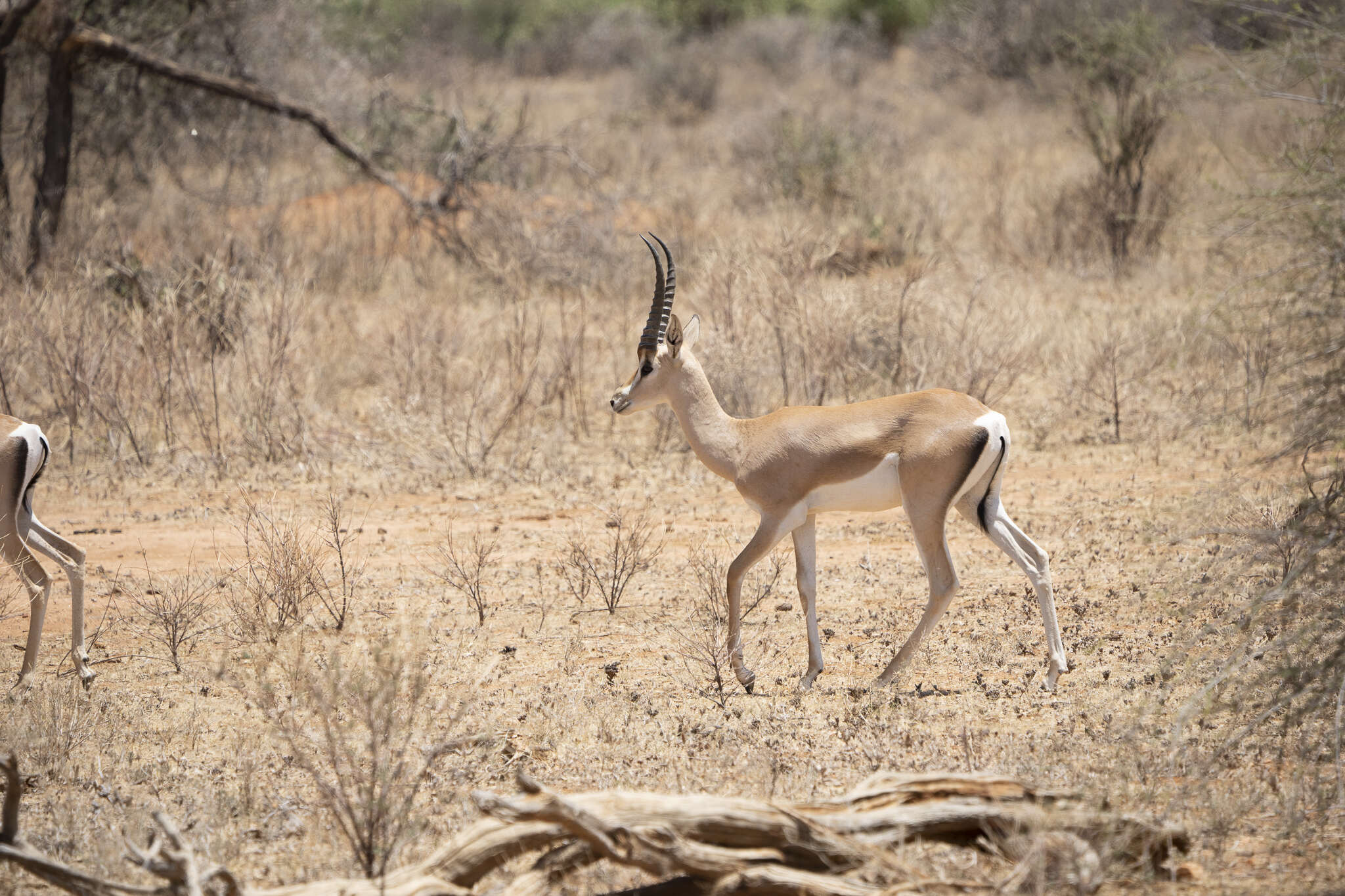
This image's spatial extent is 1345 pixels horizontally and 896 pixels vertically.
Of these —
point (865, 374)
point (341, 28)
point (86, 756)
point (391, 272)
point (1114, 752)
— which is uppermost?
point (341, 28)

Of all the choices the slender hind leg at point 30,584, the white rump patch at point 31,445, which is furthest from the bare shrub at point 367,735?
the white rump patch at point 31,445

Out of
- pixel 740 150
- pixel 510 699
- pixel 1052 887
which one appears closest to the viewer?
pixel 1052 887

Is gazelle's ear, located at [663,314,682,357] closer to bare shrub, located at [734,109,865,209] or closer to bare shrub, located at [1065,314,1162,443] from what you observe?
bare shrub, located at [1065,314,1162,443]

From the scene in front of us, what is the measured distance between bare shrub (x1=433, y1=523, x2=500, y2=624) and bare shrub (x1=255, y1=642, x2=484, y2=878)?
691mm

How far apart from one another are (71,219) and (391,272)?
3.75 meters

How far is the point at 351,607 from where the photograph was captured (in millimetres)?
7301

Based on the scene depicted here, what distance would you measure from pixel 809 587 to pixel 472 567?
2548 mm

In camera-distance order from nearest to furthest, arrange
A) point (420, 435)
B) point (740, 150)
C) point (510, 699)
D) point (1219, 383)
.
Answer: point (510, 699), point (420, 435), point (1219, 383), point (740, 150)

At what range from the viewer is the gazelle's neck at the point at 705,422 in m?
6.39

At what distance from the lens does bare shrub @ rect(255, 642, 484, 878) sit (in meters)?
4.17

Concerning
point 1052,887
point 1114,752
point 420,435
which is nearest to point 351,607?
point 420,435

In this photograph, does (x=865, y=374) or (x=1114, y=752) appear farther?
(x=865, y=374)

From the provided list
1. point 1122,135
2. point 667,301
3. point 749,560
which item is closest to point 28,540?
point 667,301

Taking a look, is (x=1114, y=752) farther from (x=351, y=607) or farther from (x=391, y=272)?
(x=391, y=272)
